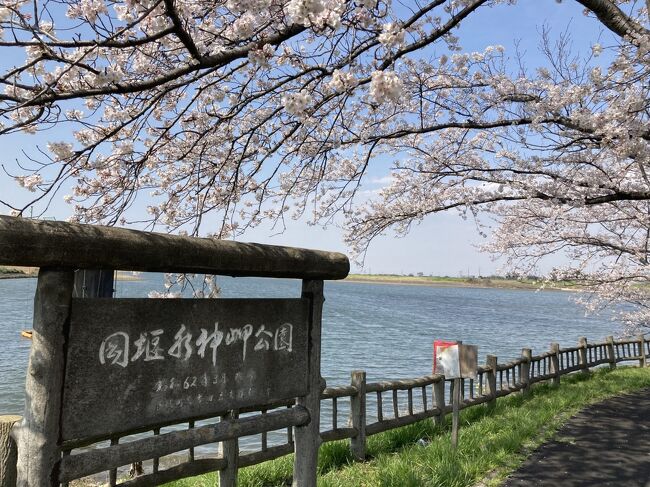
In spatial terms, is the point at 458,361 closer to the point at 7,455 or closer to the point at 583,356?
the point at 7,455

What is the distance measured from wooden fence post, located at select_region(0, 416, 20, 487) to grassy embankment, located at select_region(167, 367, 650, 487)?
291cm

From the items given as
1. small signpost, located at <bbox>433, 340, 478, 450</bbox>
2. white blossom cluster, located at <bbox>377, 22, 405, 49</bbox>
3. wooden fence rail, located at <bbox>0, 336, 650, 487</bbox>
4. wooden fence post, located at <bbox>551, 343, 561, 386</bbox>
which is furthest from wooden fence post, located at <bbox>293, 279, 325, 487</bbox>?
wooden fence post, located at <bbox>551, 343, 561, 386</bbox>

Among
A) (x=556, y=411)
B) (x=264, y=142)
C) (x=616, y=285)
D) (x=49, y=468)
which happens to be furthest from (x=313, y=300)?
(x=616, y=285)

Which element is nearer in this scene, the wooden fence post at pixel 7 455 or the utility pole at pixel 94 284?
the wooden fence post at pixel 7 455

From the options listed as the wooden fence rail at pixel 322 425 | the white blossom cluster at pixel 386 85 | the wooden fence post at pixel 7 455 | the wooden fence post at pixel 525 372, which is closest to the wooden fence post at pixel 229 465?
the wooden fence rail at pixel 322 425

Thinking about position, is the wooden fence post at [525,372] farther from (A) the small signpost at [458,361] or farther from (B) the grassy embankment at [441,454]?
(A) the small signpost at [458,361]

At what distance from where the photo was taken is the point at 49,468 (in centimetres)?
206

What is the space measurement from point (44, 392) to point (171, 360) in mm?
582

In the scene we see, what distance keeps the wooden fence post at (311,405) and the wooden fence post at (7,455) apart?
1.57 meters

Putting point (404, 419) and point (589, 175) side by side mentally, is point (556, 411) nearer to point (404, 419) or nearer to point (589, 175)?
point (404, 419)

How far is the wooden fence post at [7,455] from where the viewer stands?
249 cm

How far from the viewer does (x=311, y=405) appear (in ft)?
10.9

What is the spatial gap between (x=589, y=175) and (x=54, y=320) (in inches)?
362

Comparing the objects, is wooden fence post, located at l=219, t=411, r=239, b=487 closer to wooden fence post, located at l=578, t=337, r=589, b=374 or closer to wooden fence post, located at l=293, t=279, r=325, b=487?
wooden fence post, located at l=293, t=279, r=325, b=487
